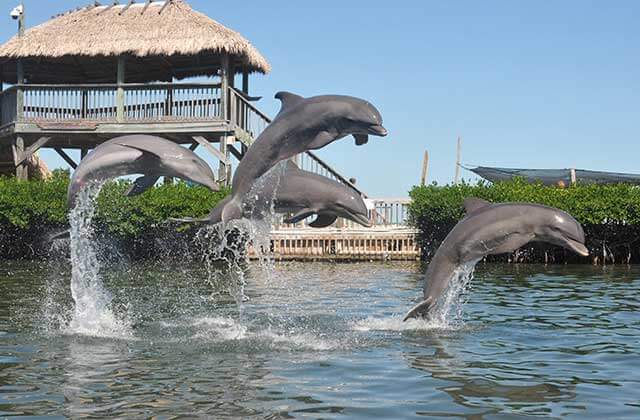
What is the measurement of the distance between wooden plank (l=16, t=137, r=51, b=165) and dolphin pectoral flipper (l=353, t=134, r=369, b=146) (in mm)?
19782

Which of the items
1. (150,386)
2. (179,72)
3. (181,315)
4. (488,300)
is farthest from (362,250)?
(150,386)

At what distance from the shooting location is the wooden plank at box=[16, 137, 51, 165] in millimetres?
26469

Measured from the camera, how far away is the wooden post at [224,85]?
25.0 m

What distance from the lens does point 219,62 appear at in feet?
88.2

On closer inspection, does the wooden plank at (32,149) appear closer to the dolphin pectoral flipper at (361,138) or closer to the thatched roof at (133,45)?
the thatched roof at (133,45)

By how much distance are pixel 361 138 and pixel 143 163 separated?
2508 millimetres

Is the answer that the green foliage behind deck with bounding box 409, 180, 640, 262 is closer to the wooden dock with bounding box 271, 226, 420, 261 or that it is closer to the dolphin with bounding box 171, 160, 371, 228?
the wooden dock with bounding box 271, 226, 420, 261

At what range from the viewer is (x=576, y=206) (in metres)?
23.9

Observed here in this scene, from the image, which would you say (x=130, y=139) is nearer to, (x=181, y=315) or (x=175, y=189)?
(x=181, y=315)

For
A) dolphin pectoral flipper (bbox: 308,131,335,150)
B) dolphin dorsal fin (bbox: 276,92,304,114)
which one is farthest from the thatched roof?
dolphin pectoral flipper (bbox: 308,131,335,150)

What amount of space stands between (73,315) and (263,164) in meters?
4.55

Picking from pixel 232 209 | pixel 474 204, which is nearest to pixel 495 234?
pixel 474 204

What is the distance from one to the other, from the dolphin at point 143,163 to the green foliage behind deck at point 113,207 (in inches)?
523

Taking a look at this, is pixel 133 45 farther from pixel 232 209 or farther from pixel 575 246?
pixel 575 246
